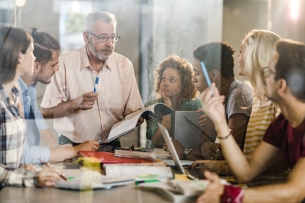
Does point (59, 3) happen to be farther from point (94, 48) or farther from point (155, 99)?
point (155, 99)

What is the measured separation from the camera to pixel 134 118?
8.41 ft

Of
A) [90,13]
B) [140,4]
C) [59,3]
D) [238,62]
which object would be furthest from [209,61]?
[59,3]

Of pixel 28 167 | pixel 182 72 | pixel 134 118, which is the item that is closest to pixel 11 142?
pixel 28 167

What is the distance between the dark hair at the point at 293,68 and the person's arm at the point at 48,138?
1.30m

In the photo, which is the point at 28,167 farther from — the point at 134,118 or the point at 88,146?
the point at 134,118

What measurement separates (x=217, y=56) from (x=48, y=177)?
1.25 m

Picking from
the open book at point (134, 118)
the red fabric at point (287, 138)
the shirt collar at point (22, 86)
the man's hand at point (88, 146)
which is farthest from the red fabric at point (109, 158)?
the red fabric at point (287, 138)

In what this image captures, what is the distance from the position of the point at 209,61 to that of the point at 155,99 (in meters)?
0.40

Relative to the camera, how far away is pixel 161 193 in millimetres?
1798

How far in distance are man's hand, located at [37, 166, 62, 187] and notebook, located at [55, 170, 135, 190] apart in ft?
0.10

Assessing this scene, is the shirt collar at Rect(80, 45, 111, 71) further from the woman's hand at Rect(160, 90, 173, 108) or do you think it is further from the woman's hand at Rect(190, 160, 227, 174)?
the woman's hand at Rect(190, 160, 227, 174)

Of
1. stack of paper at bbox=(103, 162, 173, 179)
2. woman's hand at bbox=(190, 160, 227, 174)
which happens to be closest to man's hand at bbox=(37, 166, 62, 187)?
stack of paper at bbox=(103, 162, 173, 179)

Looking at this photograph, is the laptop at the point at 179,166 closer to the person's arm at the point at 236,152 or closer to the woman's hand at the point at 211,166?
the woman's hand at the point at 211,166

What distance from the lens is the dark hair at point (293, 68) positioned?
1860mm
